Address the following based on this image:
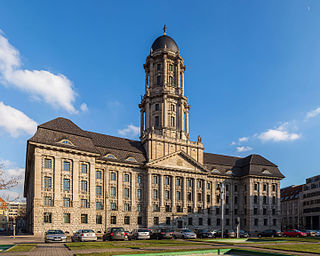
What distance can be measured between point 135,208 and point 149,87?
3256 cm

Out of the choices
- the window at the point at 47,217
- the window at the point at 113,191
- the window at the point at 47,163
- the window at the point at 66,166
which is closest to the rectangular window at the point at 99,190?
the window at the point at 113,191

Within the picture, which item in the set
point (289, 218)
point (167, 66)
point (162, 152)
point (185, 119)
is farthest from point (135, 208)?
point (289, 218)

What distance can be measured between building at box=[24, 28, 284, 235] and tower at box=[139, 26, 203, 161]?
25 cm

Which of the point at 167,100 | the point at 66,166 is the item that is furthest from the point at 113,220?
the point at 167,100

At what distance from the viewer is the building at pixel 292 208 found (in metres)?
112

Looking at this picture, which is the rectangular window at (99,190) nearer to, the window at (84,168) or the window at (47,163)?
the window at (84,168)

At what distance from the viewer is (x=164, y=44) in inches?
3282

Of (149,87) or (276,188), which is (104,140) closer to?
(149,87)

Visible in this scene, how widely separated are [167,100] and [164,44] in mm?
15743

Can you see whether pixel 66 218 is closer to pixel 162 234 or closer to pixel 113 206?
pixel 113 206

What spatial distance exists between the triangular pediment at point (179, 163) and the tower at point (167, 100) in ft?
7.61

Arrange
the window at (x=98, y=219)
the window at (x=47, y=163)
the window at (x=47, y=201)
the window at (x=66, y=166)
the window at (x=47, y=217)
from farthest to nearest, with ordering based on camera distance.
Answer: the window at (x=98, y=219) → the window at (x=66, y=166) → the window at (x=47, y=163) → the window at (x=47, y=201) → the window at (x=47, y=217)

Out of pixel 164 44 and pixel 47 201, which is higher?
pixel 164 44

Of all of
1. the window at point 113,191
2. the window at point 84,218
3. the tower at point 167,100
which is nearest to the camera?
the window at point 84,218
